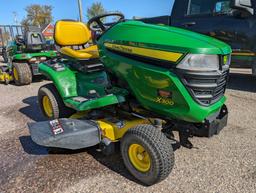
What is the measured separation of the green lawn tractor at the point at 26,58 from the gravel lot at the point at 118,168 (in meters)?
3.42

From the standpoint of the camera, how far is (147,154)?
7.63ft

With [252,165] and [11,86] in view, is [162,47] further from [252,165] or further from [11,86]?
[11,86]

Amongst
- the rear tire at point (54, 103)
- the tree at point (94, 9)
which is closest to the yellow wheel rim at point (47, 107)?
the rear tire at point (54, 103)

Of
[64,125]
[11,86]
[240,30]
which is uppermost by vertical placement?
[240,30]

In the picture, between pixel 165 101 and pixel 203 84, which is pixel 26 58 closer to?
pixel 165 101

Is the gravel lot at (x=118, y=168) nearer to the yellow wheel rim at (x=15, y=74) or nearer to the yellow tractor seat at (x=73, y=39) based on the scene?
the yellow tractor seat at (x=73, y=39)

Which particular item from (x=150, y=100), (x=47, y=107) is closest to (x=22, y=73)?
(x=47, y=107)

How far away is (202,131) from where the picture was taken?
7.52ft

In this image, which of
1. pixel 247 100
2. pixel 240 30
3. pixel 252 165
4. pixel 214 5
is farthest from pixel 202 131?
pixel 214 5

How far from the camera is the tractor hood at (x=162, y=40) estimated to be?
7.16ft

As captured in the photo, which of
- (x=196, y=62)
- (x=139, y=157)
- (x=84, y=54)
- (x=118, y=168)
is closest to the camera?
(x=196, y=62)

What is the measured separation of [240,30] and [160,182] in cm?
382

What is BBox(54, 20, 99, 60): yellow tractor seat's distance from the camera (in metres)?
3.51

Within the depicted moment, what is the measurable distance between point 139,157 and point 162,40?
1.07 metres
